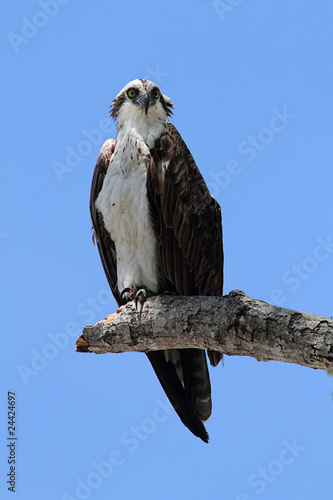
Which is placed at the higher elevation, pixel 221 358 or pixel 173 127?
pixel 173 127

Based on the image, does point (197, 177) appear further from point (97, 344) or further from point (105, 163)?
point (97, 344)

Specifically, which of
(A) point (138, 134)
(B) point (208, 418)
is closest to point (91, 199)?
(A) point (138, 134)

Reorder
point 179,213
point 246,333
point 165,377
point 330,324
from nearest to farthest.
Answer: point 330,324 → point 246,333 → point 179,213 → point 165,377

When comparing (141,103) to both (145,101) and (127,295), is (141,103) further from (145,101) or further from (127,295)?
(127,295)

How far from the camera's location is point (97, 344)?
230 inches

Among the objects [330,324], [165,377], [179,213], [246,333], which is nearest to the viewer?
[330,324]

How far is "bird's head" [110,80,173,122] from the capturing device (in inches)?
251

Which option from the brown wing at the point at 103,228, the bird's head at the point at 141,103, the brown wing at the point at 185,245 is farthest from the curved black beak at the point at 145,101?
the brown wing at the point at 103,228

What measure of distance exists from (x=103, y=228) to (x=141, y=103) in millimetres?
1357

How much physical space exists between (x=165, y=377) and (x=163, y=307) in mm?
1099

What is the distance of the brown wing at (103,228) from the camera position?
643cm

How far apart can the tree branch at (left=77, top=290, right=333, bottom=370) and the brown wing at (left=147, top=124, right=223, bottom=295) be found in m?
0.50

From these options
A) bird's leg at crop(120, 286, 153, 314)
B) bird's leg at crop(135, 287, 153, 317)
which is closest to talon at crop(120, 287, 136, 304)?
bird's leg at crop(120, 286, 153, 314)

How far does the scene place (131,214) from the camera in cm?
600
